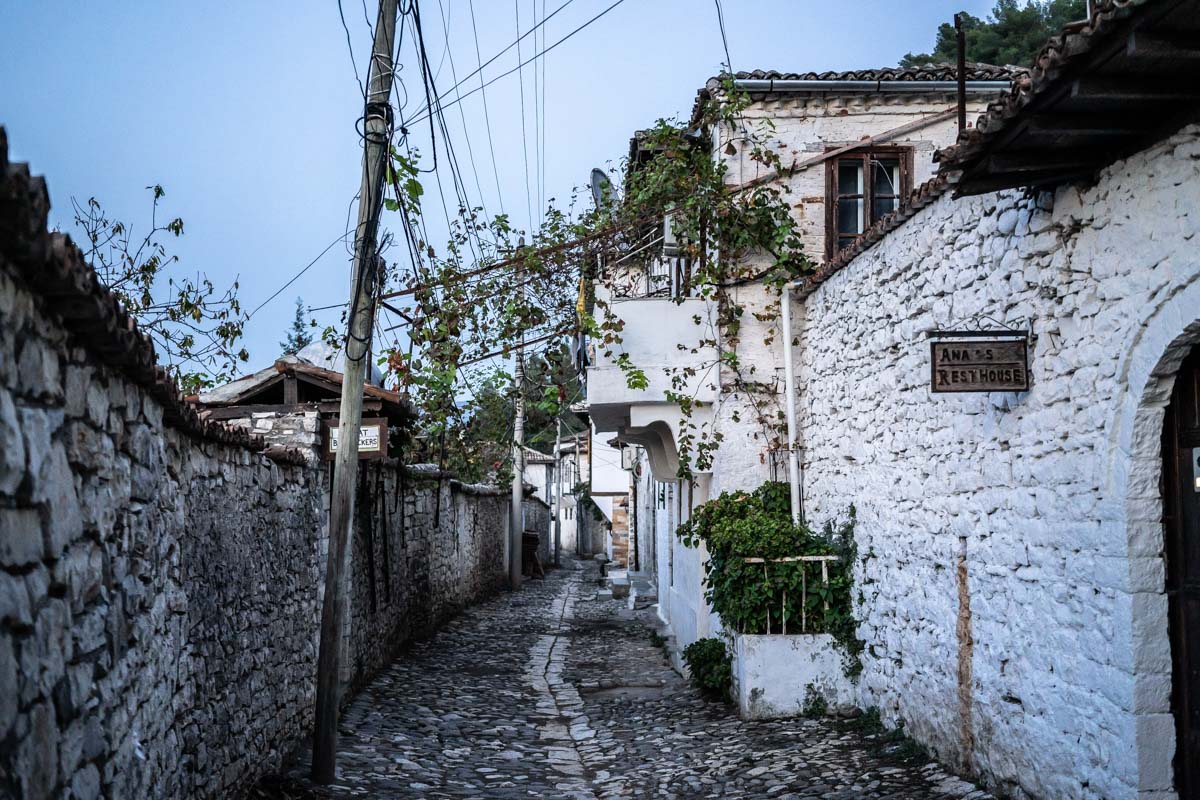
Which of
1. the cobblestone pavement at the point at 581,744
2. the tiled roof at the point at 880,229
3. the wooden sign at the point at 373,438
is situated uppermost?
the tiled roof at the point at 880,229

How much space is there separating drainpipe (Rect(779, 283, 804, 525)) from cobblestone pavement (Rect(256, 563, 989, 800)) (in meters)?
2.23

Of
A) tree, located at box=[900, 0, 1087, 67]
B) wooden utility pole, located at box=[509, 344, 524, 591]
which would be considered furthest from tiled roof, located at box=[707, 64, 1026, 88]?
tree, located at box=[900, 0, 1087, 67]

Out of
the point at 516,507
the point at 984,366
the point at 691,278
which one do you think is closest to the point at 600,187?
the point at 691,278

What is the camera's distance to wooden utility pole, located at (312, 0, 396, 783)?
734 centimetres

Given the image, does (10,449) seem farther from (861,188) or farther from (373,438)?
(861,188)

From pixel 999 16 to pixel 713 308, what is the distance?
26874mm

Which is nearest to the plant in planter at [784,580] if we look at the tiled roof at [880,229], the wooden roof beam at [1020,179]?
the tiled roof at [880,229]

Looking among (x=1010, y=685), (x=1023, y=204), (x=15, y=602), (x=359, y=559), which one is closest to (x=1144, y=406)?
(x=1023, y=204)

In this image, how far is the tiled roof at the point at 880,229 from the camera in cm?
691

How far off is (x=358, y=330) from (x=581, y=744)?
4235 mm

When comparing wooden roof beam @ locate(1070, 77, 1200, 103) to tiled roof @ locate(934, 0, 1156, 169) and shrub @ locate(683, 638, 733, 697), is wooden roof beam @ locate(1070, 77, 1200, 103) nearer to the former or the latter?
tiled roof @ locate(934, 0, 1156, 169)

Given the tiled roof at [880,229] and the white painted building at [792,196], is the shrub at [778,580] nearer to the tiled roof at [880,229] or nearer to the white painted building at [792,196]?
the white painted building at [792,196]

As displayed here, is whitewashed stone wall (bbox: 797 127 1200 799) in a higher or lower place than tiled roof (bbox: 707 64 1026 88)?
lower

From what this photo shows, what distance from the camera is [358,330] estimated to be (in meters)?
7.40
